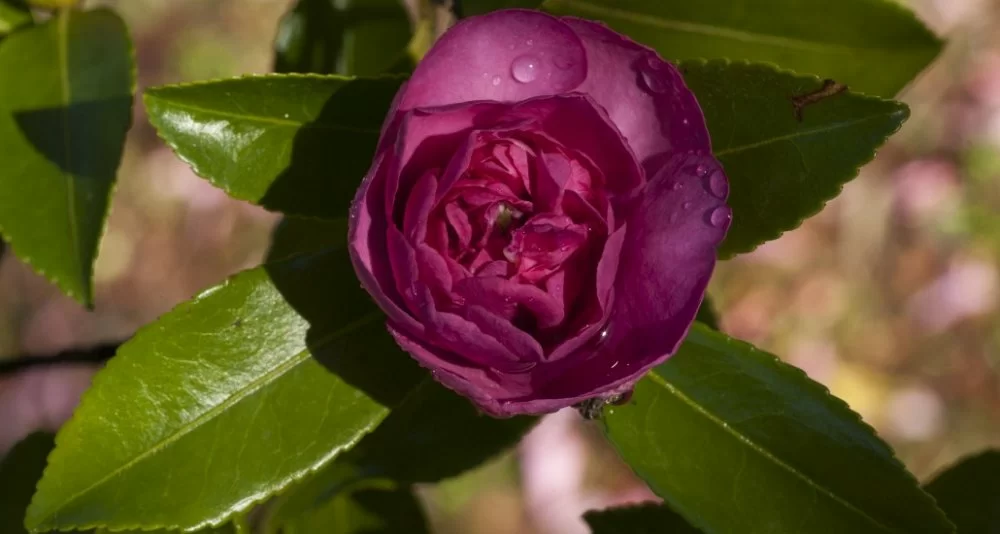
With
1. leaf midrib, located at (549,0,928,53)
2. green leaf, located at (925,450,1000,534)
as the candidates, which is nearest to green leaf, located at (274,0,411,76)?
leaf midrib, located at (549,0,928,53)

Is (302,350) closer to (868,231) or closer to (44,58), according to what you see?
(44,58)

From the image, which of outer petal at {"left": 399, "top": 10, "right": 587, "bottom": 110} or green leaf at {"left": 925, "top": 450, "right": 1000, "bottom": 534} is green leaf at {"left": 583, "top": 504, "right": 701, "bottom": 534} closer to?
green leaf at {"left": 925, "top": 450, "right": 1000, "bottom": 534}

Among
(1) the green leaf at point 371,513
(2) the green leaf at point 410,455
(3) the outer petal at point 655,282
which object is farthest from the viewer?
(1) the green leaf at point 371,513

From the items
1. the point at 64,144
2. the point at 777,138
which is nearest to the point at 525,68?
the point at 777,138

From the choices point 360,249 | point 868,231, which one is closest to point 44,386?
point 360,249

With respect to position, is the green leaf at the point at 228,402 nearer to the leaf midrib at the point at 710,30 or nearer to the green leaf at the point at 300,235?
the green leaf at the point at 300,235

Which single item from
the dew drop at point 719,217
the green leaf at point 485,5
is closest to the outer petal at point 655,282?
the dew drop at point 719,217
